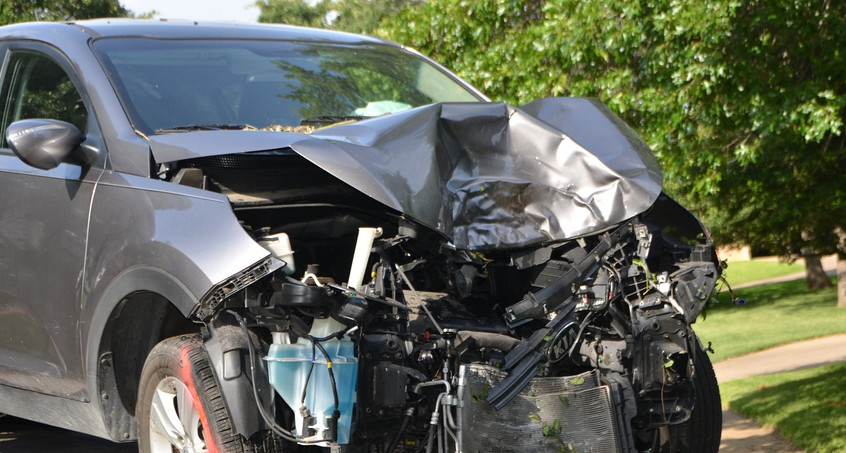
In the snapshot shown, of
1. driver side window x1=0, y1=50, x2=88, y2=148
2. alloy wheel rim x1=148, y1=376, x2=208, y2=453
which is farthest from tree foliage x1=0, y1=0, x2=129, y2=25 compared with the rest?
alloy wheel rim x1=148, y1=376, x2=208, y2=453

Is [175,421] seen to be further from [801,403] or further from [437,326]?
[801,403]

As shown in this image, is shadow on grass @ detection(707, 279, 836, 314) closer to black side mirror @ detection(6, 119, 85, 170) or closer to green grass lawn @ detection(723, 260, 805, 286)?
green grass lawn @ detection(723, 260, 805, 286)

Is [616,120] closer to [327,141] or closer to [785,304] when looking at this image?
[327,141]

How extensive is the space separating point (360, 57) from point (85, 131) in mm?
1667

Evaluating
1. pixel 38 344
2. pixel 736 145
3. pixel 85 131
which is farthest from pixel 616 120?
pixel 736 145

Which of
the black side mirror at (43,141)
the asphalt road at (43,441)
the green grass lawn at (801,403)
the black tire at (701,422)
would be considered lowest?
the green grass lawn at (801,403)

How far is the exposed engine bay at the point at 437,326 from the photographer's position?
3600 mm

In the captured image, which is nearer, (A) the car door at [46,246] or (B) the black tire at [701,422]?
(A) the car door at [46,246]

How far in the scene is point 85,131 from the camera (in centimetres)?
450

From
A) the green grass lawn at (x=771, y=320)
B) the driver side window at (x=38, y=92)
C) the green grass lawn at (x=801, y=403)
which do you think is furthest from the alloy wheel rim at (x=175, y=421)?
the green grass lawn at (x=771, y=320)

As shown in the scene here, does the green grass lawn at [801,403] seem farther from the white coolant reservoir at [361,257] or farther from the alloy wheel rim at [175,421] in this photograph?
the alloy wheel rim at [175,421]

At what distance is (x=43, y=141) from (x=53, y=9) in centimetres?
1567

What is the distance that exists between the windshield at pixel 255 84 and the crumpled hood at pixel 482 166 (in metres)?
0.55

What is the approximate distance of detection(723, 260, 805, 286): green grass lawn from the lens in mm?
34781
